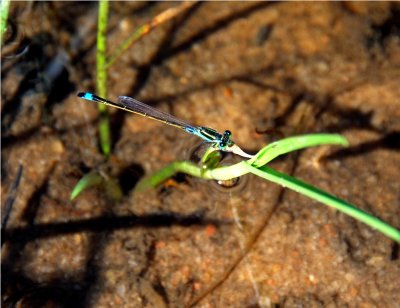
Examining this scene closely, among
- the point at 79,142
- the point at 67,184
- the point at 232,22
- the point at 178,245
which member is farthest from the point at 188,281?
the point at 232,22

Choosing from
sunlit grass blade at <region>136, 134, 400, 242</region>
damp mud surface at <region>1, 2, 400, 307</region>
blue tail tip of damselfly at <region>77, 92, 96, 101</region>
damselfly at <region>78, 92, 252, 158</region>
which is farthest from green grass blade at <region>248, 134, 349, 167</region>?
blue tail tip of damselfly at <region>77, 92, 96, 101</region>

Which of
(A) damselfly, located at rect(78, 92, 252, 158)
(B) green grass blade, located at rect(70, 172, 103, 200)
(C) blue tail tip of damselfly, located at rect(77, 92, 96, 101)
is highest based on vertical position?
(A) damselfly, located at rect(78, 92, 252, 158)

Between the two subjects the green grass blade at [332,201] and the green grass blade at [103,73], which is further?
the green grass blade at [103,73]

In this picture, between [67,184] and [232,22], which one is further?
[232,22]

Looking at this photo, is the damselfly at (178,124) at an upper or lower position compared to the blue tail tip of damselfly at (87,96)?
upper

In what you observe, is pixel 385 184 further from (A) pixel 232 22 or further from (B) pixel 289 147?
(A) pixel 232 22

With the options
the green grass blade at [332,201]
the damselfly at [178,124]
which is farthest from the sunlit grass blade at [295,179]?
the damselfly at [178,124]

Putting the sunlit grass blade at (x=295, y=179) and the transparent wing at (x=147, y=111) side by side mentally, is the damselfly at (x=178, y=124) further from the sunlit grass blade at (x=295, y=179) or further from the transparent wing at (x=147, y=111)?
the sunlit grass blade at (x=295, y=179)

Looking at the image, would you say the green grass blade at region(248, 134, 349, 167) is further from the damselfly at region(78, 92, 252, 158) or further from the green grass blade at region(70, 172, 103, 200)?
the green grass blade at region(70, 172, 103, 200)
